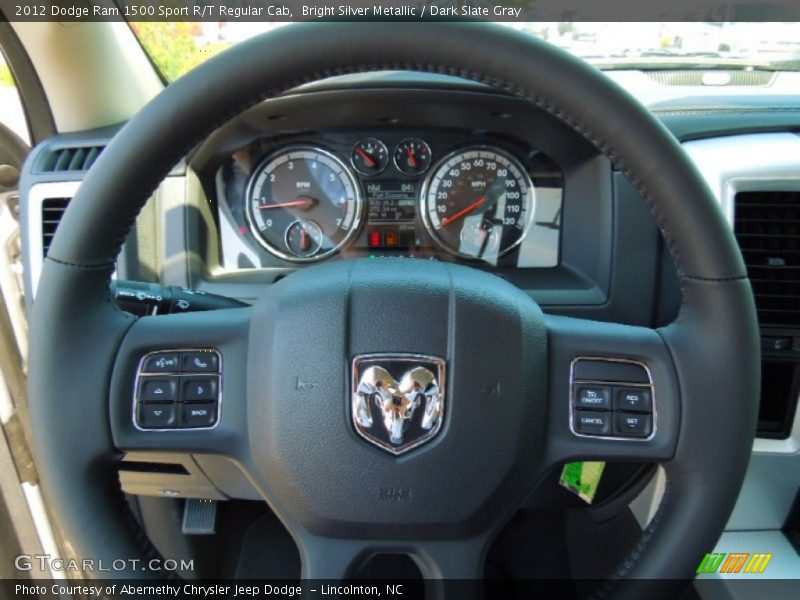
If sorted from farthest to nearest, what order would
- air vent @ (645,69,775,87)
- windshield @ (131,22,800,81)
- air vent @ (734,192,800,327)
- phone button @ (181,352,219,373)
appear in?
air vent @ (645,69,775,87)
windshield @ (131,22,800,81)
air vent @ (734,192,800,327)
phone button @ (181,352,219,373)

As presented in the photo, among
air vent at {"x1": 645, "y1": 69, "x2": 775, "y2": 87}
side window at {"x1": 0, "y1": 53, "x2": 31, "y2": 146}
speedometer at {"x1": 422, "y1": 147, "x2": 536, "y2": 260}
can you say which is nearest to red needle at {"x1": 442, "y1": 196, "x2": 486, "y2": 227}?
speedometer at {"x1": 422, "y1": 147, "x2": 536, "y2": 260}

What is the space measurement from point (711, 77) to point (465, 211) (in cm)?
76

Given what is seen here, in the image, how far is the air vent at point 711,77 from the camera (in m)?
1.92

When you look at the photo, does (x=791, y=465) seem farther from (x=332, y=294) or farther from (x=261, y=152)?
(x=261, y=152)

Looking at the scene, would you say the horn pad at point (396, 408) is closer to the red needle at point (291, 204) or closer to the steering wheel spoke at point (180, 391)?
the steering wheel spoke at point (180, 391)

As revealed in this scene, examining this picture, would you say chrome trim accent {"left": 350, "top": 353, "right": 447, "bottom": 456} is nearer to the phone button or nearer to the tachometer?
the phone button

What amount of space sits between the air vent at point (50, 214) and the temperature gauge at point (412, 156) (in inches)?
31.3

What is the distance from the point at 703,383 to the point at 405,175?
105 cm

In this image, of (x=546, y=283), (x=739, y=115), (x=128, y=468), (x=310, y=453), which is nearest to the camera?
(x=310, y=453)

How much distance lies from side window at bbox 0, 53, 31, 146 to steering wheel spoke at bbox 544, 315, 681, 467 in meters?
1.53

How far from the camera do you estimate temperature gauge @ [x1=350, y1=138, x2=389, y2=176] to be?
72.6 inches

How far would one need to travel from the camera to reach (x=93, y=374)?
3.27 feet

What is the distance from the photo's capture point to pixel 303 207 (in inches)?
73.8

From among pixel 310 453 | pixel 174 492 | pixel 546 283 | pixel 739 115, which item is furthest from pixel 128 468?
pixel 739 115
